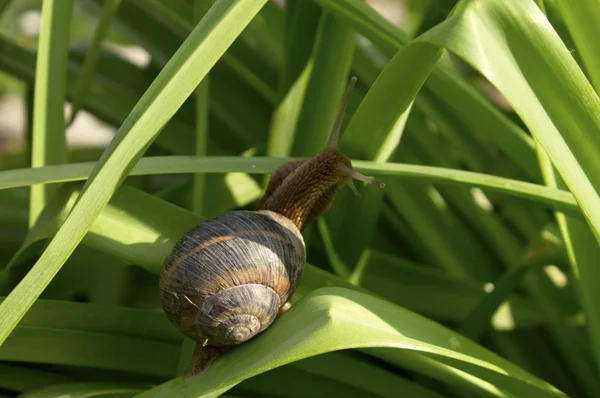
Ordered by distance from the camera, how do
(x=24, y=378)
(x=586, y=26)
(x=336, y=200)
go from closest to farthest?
(x=586, y=26)
(x=24, y=378)
(x=336, y=200)

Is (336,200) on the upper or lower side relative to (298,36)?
lower

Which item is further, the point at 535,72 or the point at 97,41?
the point at 97,41

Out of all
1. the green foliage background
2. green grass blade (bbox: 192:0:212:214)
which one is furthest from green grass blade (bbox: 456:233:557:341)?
green grass blade (bbox: 192:0:212:214)

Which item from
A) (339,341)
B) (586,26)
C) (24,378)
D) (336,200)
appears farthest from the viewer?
(336,200)

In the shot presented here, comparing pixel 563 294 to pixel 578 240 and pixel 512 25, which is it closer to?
pixel 578 240

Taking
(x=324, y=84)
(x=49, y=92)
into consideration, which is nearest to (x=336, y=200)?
(x=324, y=84)

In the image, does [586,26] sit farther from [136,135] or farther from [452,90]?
[136,135]

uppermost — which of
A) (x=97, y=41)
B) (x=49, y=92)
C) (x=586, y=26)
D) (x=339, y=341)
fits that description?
(x=97, y=41)
